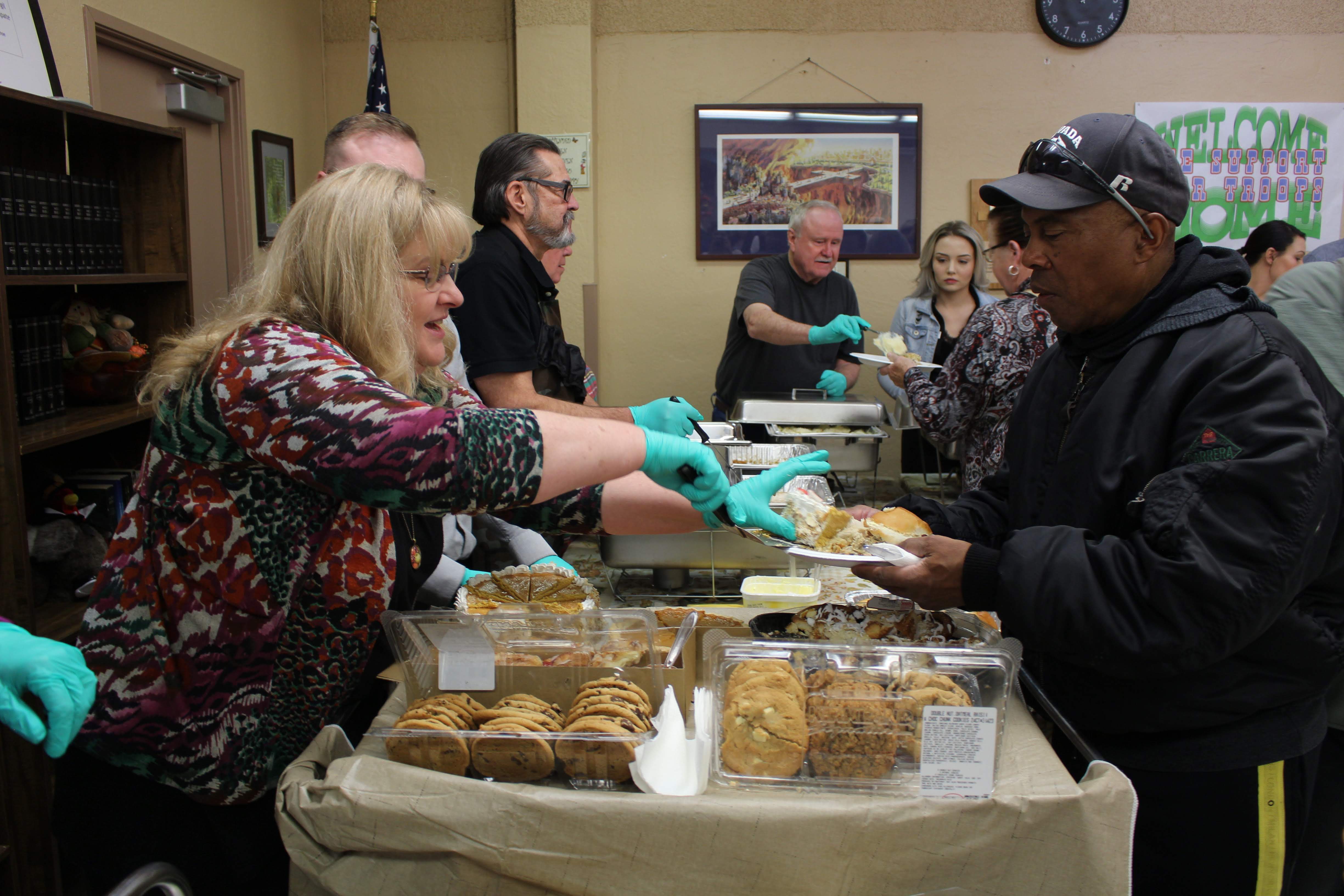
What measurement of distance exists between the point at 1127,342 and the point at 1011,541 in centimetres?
38

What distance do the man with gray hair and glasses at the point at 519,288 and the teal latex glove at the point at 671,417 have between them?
2.49 ft

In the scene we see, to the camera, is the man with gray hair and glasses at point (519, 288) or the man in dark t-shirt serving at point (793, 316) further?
the man in dark t-shirt serving at point (793, 316)

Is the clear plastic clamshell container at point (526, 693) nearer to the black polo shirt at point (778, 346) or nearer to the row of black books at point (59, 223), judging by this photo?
the row of black books at point (59, 223)

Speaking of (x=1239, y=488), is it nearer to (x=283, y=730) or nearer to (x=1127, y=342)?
(x=1127, y=342)

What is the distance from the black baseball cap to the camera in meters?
1.41

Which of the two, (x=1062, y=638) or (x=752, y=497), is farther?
(x=752, y=497)

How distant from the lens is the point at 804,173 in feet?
19.9

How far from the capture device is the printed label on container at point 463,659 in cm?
133

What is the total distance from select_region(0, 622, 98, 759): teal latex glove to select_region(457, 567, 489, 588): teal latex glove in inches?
33.2

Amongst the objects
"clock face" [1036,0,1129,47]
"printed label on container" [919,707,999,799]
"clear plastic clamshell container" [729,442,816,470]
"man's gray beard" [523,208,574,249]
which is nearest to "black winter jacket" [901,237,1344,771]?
"printed label on container" [919,707,999,799]

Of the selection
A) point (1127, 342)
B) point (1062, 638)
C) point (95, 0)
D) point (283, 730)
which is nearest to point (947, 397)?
point (1127, 342)

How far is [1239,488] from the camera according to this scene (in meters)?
1.22

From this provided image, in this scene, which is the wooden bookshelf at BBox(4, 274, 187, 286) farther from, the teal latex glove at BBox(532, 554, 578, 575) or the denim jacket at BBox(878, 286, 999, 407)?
the denim jacket at BBox(878, 286, 999, 407)

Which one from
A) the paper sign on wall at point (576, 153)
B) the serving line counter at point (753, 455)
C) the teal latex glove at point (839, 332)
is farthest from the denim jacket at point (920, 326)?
the paper sign on wall at point (576, 153)
